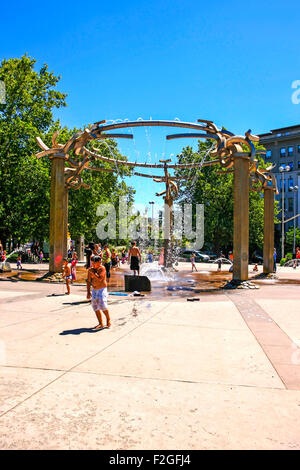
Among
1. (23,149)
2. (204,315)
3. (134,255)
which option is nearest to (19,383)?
(204,315)

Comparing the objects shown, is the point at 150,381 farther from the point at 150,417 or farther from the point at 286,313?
the point at 286,313

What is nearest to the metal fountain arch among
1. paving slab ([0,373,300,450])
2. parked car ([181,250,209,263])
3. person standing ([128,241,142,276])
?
person standing ([128,241,142,276])

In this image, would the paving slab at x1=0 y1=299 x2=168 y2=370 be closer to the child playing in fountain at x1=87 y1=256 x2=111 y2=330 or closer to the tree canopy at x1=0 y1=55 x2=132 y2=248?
the child playing in fountain at x1=87 y1=256 x2=111 y2=330

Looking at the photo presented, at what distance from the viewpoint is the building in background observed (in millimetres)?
61688

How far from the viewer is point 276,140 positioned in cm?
6406

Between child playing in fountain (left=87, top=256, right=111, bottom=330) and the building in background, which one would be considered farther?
the building in background

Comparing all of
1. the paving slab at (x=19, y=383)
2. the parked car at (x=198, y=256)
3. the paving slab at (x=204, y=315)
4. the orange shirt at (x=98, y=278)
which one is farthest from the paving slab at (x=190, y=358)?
the parked car at (x=198, y=256)

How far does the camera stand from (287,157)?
63.4 meters

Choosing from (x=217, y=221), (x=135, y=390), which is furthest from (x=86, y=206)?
(x=135, y=390)

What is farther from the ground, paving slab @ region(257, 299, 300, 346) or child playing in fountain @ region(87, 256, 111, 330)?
child playing in fountain @ region(87, 256, 111, 330)

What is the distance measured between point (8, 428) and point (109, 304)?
6.84 meters

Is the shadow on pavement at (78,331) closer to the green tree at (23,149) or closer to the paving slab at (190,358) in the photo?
the paving slab at (190,358)

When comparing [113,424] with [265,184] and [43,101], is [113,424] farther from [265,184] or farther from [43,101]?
[43,101]
